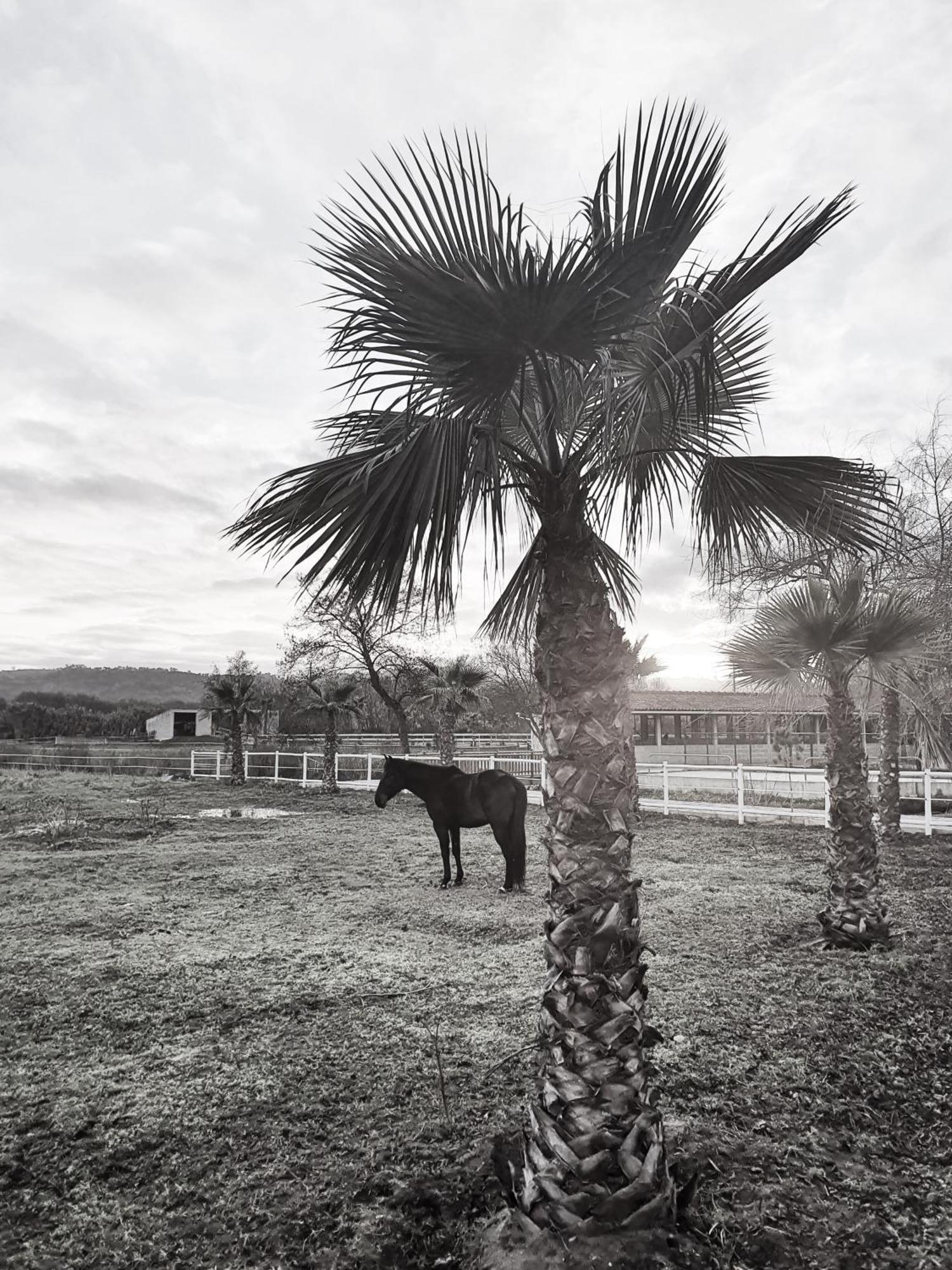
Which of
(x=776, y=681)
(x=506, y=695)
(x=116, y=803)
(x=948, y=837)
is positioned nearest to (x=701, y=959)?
(x=776, y=681)

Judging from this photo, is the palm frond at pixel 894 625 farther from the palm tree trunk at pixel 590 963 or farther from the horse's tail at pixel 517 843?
the palm tree trunk at pixel 590 963

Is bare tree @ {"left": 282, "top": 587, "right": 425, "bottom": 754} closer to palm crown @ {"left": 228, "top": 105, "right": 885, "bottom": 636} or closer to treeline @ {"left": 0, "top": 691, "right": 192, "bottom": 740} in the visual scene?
palm crown @ {"left": 228, "top": 105, "right": 885, "bottom": 636}

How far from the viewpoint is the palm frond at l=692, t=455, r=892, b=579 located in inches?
145

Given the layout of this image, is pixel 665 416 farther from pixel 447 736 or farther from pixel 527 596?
pixel 447 736

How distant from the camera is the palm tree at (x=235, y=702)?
23.2 metres

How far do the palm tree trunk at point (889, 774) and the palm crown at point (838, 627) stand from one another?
4169mm

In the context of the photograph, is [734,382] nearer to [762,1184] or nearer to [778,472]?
[778,472]

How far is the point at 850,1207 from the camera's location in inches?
108

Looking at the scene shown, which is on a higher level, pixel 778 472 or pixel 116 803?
pixel 778 472

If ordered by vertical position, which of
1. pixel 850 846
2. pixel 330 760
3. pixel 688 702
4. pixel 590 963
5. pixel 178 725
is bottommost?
pixel 330 760

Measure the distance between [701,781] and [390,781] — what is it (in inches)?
659

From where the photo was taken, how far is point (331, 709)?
70.0 ft

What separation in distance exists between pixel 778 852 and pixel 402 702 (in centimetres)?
1941

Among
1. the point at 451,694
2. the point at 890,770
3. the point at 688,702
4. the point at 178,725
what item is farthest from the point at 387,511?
the point at 178,725
